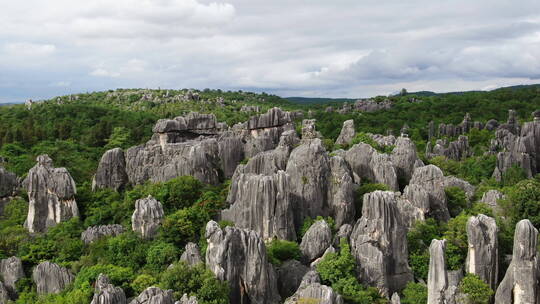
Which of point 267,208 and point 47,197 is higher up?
point 267,208

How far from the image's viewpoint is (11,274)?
29.4m

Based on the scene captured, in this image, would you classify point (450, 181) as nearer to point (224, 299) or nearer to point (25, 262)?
point (224, 299)

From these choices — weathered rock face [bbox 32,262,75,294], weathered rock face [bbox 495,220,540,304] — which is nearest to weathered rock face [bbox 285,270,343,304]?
weathered rock face [bbox 495,220,540,304]

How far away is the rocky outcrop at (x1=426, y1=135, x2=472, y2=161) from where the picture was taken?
67125 mm

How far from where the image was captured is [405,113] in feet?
325

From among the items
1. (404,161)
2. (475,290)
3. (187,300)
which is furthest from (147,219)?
(404,161)

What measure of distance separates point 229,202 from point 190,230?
3.78 meters

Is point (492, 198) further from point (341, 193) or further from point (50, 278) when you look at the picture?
point (50, 278)

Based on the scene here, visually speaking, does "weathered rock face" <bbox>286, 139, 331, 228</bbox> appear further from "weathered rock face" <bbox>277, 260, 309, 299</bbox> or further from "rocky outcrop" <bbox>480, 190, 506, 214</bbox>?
"rocky outcrop" <bbox>480, 190, 506, 214</bbox>

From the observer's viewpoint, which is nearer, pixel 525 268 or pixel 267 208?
pixel 525 268

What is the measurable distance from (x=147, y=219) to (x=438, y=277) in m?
16.5

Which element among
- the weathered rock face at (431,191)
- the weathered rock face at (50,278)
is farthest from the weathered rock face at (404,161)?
the weathered rock face at (50,278)

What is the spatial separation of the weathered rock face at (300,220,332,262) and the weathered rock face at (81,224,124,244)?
11483 mm

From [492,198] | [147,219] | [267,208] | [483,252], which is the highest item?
[267,208]
